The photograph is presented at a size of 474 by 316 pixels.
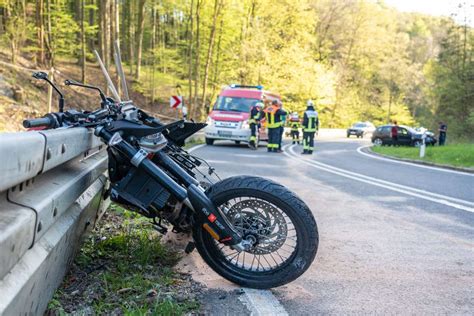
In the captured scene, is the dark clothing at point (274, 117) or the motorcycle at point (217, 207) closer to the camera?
the motorcycle at point (217, 207)

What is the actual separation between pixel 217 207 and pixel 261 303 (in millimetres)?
652

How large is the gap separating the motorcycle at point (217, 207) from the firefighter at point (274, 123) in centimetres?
1358

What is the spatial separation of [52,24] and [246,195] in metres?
27.9

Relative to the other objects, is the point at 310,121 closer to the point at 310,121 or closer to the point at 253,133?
the point at 310,121

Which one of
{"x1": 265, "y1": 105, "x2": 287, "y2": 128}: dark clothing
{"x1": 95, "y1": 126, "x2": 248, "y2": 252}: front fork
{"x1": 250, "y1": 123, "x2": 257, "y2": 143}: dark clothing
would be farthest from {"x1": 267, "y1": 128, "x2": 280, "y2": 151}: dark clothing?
{"x1": 95, "y1": 126, "x2": 248, "y2": 252}: front fork

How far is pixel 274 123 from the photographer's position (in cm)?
1667

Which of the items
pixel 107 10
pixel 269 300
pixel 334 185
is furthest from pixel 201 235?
pixel 107 10

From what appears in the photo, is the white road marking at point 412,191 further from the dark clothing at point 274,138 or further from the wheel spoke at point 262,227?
the dark clothing at point 274,138

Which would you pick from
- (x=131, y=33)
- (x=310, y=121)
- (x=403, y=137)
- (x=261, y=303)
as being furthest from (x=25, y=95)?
(x=403, y=137)

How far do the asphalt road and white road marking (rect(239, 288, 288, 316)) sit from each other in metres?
0.07

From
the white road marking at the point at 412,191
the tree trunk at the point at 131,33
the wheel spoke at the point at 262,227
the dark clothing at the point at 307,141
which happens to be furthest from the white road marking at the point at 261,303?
the tree trunk at the point at 131,33

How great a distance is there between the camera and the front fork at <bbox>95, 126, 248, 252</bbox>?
9.57 ft

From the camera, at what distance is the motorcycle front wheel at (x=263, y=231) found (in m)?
2.94

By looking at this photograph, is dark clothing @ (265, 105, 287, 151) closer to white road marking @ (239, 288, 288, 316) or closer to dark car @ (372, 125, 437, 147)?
white road marking @ (239, 288, 288, 316)
